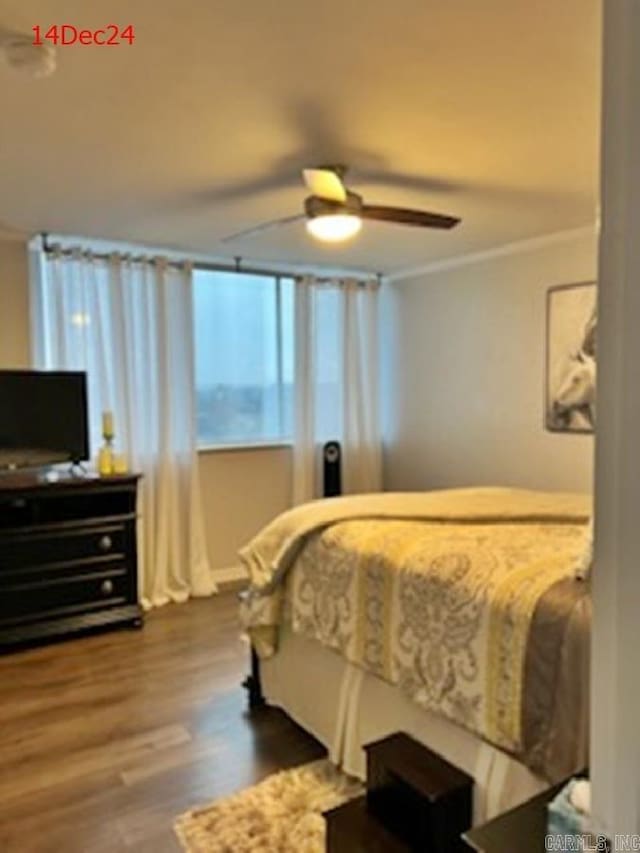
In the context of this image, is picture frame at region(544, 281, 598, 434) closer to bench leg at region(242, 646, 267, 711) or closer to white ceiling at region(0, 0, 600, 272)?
white ceiling at region(0, 0, 600, 272)

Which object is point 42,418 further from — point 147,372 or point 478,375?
point 478,375

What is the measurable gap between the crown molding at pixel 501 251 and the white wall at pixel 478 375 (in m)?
0.02

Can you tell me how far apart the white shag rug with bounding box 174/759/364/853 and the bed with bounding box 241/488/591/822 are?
0.11 metres

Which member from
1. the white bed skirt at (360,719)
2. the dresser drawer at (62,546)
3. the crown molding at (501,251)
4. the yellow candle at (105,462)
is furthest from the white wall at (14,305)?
the crown molding at (501,251)

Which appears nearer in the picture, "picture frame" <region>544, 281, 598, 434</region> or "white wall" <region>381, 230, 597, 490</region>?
"picture frame" <region>544, 281, 598, 434</region>

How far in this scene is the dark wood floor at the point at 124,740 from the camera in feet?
6.99

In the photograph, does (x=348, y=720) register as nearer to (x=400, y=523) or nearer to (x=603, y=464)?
(x=400, y=523)

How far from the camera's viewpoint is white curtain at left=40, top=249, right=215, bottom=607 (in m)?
4.12

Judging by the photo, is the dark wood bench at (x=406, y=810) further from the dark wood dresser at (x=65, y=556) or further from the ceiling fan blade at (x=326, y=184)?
the dark wood dresser at (x=65, y=556)

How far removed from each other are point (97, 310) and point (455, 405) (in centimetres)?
262

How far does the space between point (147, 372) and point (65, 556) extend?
1.32 meters

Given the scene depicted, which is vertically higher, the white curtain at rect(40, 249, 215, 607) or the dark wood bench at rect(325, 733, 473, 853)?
the white curtain at rect(40, 249, 215, 607)

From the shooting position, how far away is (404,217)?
2.86m

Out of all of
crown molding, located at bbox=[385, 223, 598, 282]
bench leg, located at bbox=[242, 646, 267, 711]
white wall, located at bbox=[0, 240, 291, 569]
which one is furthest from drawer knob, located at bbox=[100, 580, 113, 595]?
crown molding, located at bbox=[385, 223, 598, 282]
